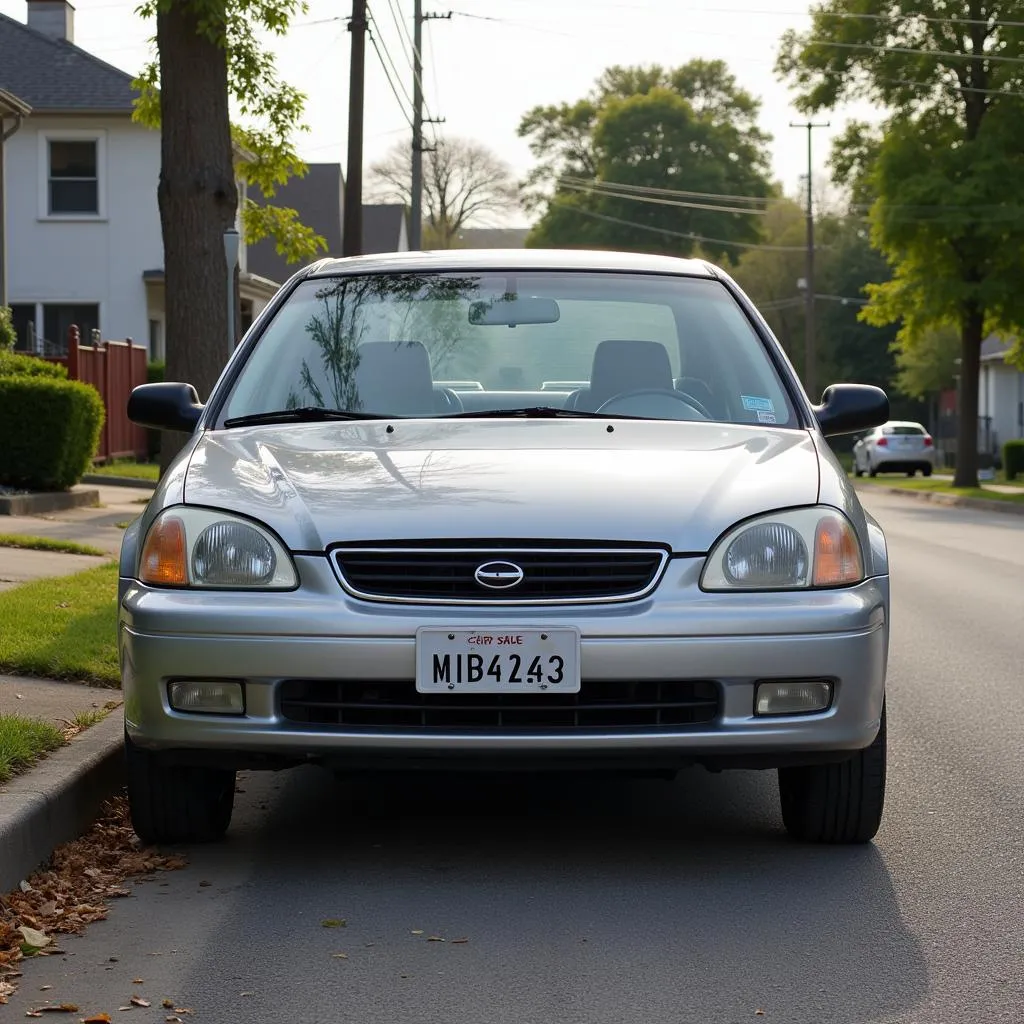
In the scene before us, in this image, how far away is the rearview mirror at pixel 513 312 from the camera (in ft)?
20.3

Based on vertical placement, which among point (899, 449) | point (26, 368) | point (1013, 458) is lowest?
point (1013, 458)

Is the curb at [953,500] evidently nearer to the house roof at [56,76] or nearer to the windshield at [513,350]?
the house roof at [56,76]

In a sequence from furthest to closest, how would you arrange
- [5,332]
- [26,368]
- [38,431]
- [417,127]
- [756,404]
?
[417,127]
[5,332]
[26,368]
[38,431]
[756,404]

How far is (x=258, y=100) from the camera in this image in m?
18.8

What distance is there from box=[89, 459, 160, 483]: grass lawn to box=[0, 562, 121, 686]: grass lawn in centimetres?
1346

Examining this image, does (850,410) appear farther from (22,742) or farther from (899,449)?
(899,449)

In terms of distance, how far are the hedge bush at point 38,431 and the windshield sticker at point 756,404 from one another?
13343mm

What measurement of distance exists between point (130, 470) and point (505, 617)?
870 inches

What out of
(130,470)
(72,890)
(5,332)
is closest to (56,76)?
(130,470)

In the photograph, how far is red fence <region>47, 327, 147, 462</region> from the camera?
2658 cm

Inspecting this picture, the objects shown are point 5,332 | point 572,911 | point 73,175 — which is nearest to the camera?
point 572,911

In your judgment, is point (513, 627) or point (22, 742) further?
point (22, 742)

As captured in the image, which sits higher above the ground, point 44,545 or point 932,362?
point 932,362

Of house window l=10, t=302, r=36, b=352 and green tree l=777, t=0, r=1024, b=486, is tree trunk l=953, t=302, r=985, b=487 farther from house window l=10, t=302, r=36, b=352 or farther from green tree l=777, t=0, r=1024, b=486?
house window l=10, t=302, r=36, b=352
